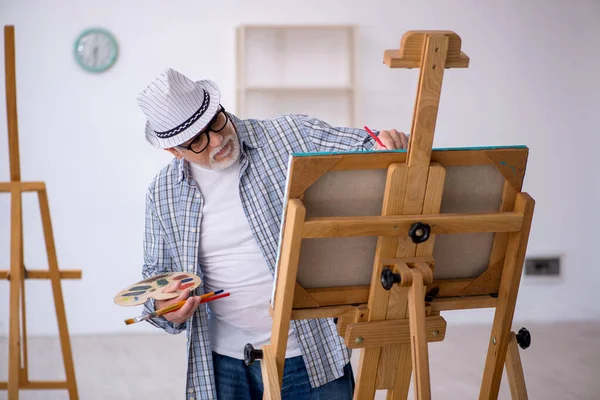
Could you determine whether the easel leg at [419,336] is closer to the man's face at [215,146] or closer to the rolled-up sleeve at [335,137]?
the rolled-up sleeve at [335,137]

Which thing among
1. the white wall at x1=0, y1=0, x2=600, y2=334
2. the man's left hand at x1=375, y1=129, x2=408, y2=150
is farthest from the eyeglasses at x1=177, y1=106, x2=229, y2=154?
the white wall at x1=0, y1=0, x2=600, y2=334

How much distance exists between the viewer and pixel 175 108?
1.92 meters

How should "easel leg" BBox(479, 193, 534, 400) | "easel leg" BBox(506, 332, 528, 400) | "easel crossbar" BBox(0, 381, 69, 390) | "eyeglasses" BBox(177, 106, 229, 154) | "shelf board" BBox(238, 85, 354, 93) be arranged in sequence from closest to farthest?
"easel leg" BBox(479, 193, 534, 400) < "easel leg" BBox(506, 332, 528, 400) < "eyeglasses" BBox(177, 106, 229, 154) < "easel crossbar" BBox(0, 381, 69, 390) < "shelf board" BBox(238, 85, 354, 93)

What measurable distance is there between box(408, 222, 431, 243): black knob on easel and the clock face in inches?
138

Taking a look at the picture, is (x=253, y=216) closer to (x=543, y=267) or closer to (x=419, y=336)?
(x=419, y=336)

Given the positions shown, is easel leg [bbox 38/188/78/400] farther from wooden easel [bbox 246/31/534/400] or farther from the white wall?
the white wall

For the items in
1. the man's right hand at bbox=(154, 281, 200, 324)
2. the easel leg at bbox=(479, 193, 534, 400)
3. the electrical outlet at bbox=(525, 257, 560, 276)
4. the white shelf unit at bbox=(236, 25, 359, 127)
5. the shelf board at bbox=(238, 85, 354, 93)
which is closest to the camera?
the easel leg at bbox=(479, 193, 534, 400)

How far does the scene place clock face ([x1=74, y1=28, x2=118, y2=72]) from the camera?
4.61 metres

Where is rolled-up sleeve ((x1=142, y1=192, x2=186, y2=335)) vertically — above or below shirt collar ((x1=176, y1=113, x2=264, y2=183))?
below

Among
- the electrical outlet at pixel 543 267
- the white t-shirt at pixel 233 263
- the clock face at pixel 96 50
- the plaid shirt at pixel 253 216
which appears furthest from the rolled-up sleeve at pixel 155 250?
the electrical outlet at pixel 543 267

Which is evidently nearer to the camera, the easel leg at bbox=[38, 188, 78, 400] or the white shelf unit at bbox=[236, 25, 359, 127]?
the easel leg at bbox=[38, 188, 78, 400]

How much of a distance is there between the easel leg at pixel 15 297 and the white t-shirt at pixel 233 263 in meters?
0.58

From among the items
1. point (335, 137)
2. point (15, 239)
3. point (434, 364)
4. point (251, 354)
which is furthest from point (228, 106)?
point (251, 354)

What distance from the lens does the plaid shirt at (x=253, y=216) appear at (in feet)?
6.56
